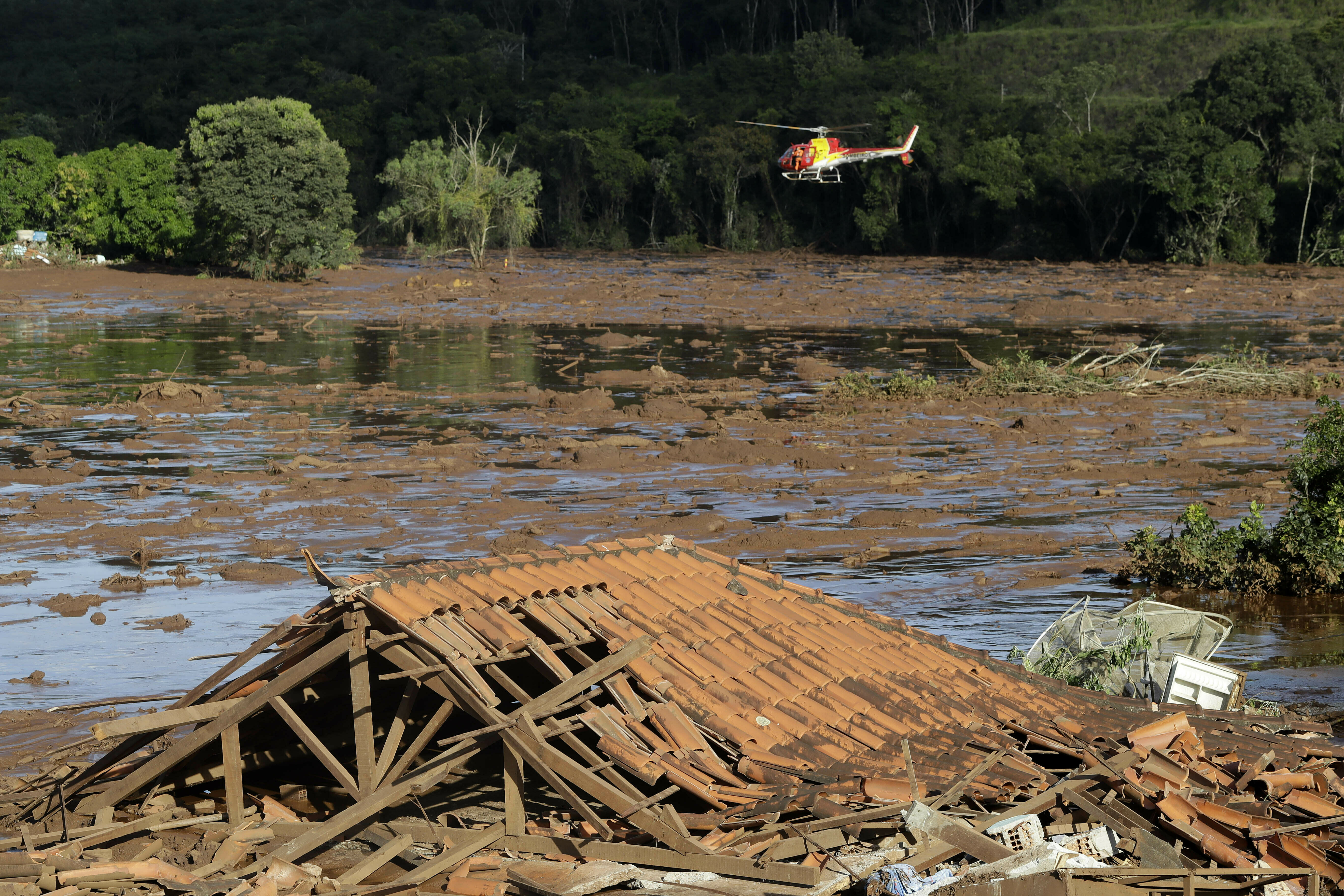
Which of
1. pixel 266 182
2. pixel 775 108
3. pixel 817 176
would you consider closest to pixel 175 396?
pixel 266 182

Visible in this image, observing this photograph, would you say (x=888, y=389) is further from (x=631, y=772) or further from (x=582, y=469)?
(x=631, y=772)

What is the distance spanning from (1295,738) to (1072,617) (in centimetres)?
253

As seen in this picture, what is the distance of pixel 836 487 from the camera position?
18.0 meters

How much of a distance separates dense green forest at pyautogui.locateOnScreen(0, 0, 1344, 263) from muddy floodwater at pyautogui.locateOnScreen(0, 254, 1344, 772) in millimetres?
22993

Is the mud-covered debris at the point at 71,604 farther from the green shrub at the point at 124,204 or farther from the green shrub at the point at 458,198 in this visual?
the green shrub at the point at 458,198

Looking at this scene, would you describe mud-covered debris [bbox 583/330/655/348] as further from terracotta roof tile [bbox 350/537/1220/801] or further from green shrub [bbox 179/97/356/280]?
terracotta roof tile [bbox 350/537/1220/801]

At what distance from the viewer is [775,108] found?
92250 millimetres

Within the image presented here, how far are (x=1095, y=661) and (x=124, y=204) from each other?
5523cm

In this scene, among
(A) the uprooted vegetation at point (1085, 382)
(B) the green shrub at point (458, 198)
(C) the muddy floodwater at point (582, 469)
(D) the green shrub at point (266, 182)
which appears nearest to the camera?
(C) the muddy floodwater at point (582, 469)

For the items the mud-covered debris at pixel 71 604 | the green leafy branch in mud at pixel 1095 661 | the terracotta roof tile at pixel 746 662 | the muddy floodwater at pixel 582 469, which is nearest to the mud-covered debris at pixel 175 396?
the muddy floodwater at pixel 582 469

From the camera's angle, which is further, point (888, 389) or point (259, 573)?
point (888, 389)

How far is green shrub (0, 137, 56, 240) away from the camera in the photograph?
60375 millimetres

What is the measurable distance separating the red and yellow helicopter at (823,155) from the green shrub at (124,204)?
26.7m

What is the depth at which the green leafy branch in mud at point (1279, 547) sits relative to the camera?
13.0 meters
